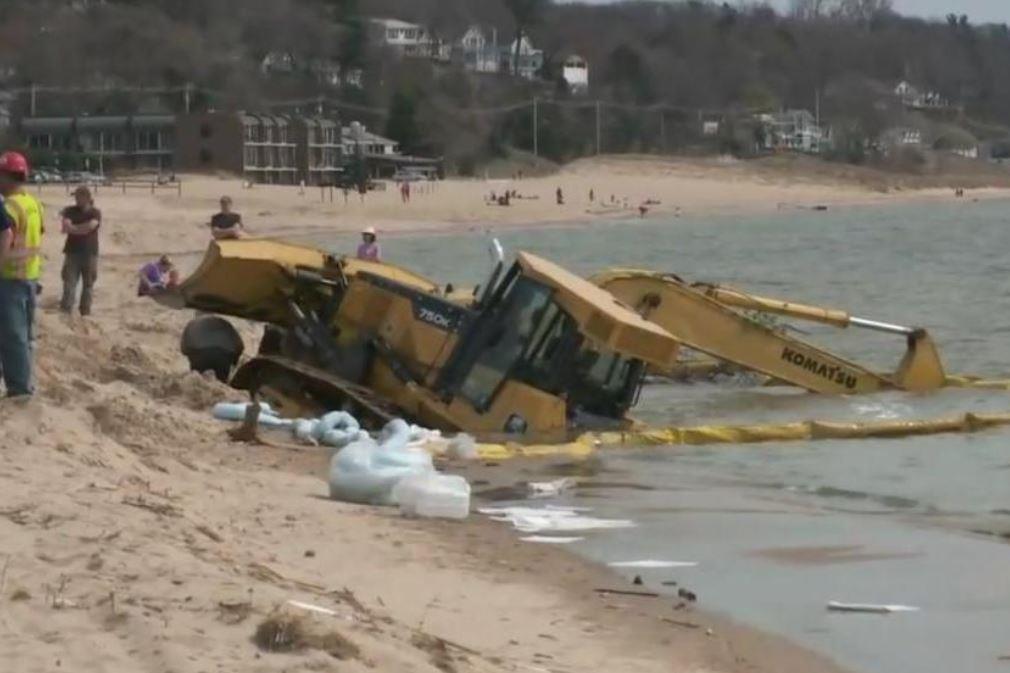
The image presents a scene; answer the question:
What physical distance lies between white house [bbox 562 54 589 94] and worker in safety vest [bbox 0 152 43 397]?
156 m

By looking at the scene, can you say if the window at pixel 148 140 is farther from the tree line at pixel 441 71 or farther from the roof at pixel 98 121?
the tree line at pixel 441 71

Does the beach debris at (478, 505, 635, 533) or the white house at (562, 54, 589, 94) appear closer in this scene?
the beach debris at (478, 505, 635, 533)

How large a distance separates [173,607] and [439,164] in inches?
4625

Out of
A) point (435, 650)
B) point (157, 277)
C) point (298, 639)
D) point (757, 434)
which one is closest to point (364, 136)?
point (157, 277)

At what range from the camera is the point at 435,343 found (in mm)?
16656

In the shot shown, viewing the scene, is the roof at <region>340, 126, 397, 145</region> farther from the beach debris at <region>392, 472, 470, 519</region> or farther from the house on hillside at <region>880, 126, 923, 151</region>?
the beach debris at <region>392, 472, 470, 519</region>

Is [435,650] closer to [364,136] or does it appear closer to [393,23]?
[364,136]

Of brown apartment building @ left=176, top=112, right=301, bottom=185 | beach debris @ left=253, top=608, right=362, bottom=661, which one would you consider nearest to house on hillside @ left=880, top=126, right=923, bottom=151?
brown apartment building @ left=176, top=112, right=301, bottom=185

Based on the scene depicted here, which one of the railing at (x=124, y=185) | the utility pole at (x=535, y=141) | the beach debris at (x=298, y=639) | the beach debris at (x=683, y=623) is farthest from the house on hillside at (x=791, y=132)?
the beach debris at (x=298, y=639)

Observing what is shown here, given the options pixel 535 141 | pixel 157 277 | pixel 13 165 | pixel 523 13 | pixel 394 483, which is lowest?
pixel 535 141

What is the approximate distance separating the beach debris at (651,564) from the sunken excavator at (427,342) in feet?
14.2

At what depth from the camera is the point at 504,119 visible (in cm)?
14525

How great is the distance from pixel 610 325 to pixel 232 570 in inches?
295

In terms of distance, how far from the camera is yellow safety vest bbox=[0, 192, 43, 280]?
40.3 ft
